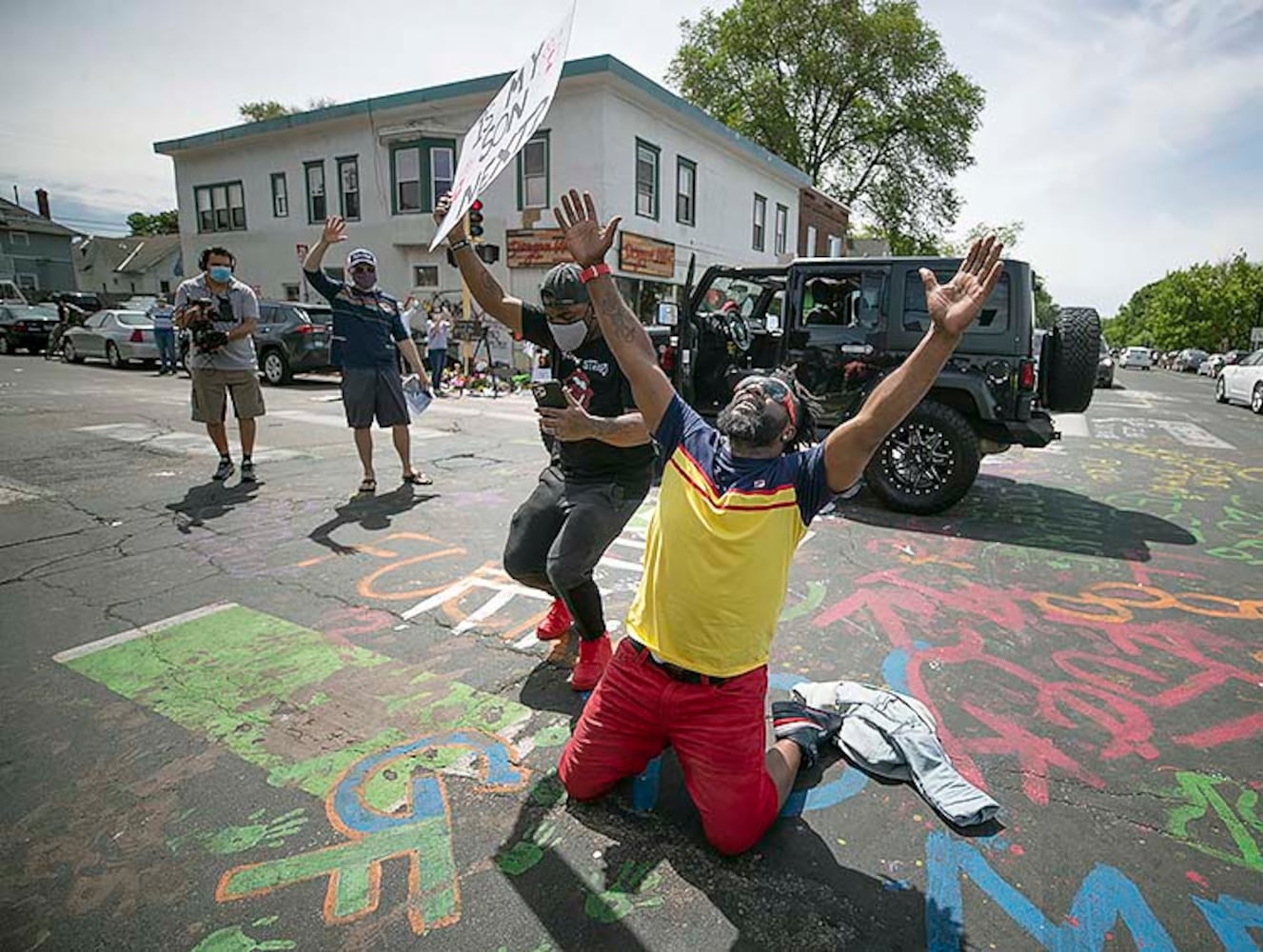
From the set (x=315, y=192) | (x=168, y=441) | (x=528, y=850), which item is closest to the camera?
(x=528, y=850)

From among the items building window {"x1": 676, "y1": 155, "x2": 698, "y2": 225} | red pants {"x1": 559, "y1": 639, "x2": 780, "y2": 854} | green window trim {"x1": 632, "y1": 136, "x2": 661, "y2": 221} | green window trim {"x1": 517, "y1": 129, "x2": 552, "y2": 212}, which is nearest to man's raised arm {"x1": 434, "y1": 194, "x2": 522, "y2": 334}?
red pants {"x1": 559, "y1": 639, "x2": 780, "y2": 854}

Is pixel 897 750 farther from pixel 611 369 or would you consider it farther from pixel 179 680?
pixel 179 680

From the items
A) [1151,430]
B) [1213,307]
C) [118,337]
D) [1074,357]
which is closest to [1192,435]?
[1151,430]

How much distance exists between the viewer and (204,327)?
5.96 metres

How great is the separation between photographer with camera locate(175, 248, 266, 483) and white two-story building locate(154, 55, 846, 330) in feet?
37.9

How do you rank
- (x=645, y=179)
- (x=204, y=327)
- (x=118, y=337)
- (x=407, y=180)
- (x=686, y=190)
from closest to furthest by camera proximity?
(x=204, y=327), (x=118, y=337), (x=645, y=179), (x=407, y=180), (x=686, y=190)

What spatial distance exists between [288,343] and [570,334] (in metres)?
13.1

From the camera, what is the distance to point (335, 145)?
20281mm

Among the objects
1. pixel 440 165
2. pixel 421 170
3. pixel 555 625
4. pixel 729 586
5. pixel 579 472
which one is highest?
pixel 440 165

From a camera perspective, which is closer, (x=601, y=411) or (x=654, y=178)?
(x=601, y=411)

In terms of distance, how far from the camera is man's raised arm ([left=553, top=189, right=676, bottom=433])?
97.5 inches

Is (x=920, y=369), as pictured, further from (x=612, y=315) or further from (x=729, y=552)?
(x=612, y=315)

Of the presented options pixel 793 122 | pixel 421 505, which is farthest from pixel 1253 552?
pixel 793 122

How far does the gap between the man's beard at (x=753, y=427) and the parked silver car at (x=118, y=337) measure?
1944cm
